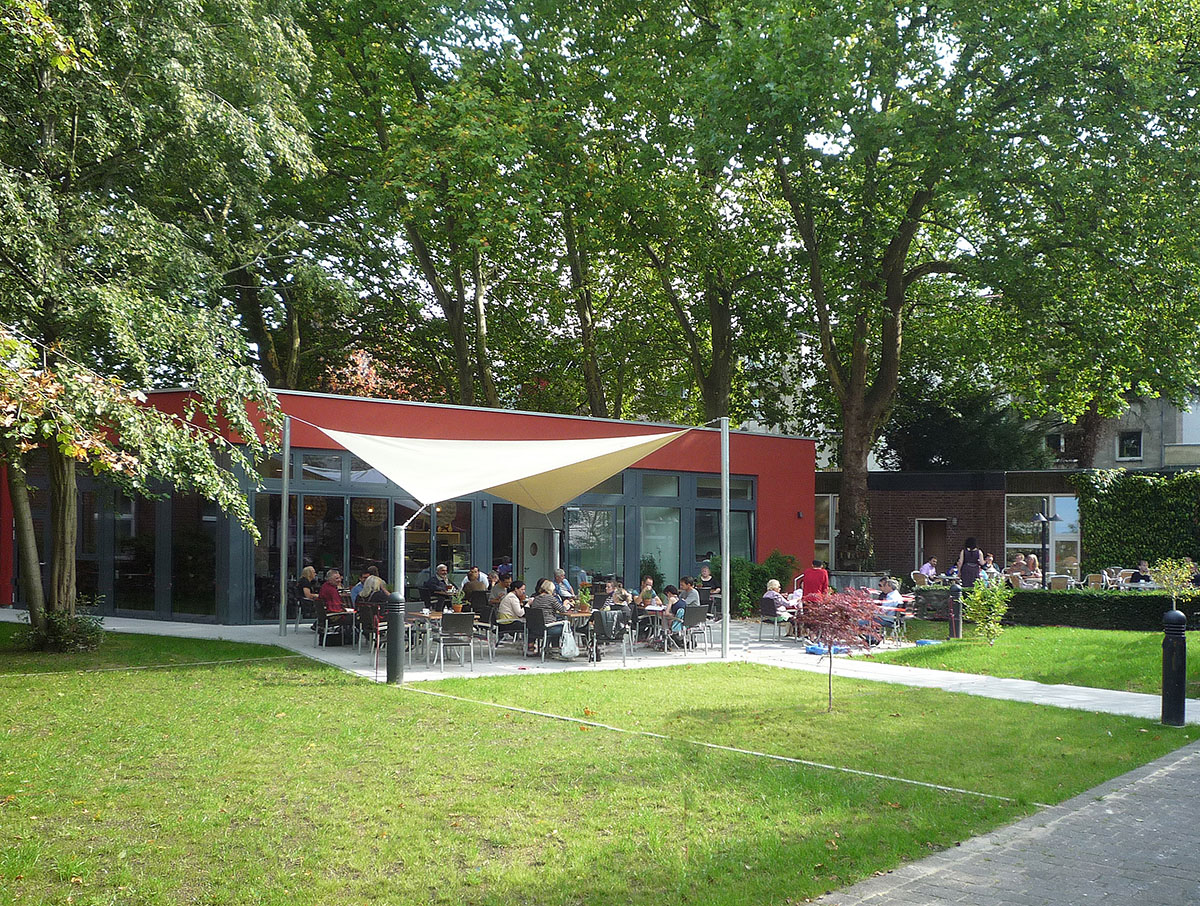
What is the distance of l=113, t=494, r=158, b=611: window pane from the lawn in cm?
700

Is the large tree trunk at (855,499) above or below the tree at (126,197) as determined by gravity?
below

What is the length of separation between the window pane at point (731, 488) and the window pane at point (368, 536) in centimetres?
654

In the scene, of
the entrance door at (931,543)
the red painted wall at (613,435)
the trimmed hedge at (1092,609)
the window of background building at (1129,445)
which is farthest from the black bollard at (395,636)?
the window of background building at (1129,445)

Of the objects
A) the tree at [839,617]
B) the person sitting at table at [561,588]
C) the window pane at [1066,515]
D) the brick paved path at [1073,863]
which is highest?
the window pane at [1066,515]

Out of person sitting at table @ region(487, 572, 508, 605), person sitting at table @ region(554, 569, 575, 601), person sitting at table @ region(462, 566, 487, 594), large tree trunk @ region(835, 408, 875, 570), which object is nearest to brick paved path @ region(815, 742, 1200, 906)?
person sitting at table @ region(554, 569, 575, 601)

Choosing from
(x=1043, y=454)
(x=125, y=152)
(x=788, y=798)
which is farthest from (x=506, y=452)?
(x=1043, y=454)

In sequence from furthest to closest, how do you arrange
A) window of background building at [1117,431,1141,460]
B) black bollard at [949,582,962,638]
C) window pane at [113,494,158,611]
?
window of background building at [1117,431,1141,460], window pane at [113,494,158,611], black bollard at [949,582,962,638]

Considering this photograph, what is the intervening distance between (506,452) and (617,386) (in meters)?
16.7

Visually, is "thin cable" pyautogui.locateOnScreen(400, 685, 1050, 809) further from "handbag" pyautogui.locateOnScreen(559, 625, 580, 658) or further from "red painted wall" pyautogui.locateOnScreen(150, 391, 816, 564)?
"red painted wall" pyautogui.locateOnScreen(150, 391, 816, 564)

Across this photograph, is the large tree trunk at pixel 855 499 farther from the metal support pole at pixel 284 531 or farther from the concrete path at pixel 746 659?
the metal support pole at pixel 284 531

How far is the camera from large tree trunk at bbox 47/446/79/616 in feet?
39.3

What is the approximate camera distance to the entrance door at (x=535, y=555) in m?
18.4

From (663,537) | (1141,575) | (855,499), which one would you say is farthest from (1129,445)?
(663,537)

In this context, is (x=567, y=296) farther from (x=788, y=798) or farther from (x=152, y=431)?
(x=788, y=798)
